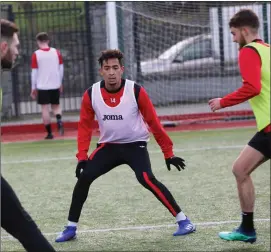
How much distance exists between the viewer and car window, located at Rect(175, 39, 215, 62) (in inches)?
691

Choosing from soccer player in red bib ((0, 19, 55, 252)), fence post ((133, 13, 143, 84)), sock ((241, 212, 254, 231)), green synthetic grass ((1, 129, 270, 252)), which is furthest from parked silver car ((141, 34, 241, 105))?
soccer player in red bib ((0, 19, 55, 252))

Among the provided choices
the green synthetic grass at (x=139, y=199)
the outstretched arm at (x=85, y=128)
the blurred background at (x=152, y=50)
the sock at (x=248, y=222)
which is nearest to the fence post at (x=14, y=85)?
the blurred background at (x=152, y=50)

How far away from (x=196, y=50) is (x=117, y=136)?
10.8m

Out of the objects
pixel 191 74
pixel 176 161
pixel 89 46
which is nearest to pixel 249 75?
pixel 176 161

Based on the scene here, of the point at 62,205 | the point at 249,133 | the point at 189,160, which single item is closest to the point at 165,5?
the point at 249,133

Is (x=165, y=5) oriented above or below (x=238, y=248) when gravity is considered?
above

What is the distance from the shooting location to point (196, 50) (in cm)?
1766

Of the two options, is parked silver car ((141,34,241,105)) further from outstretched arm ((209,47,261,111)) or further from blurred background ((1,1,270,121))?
outstretched arm ((209,47,261,111))

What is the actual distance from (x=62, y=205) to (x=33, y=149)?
5.03m

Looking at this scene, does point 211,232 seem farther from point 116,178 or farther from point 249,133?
point 249,133

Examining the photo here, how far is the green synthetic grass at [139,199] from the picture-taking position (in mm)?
6859

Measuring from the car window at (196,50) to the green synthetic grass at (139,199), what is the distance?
4.56 metres

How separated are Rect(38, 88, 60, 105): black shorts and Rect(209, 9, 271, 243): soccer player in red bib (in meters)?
8.24

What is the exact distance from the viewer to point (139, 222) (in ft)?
25.0
